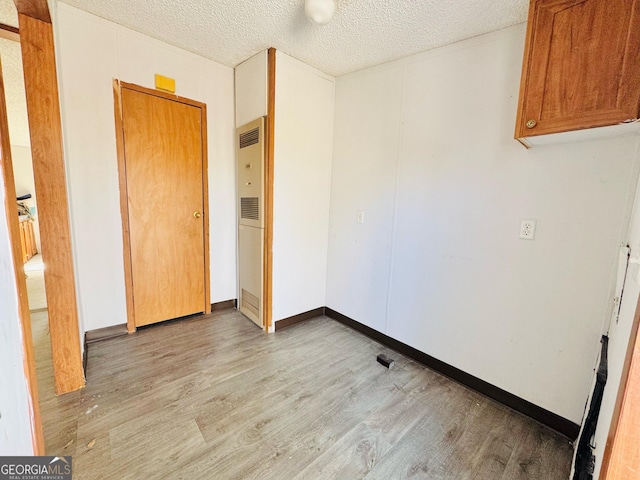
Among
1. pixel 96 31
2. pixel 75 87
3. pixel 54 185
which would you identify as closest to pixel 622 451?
pixel 54 185

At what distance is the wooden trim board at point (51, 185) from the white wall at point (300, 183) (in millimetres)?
1428

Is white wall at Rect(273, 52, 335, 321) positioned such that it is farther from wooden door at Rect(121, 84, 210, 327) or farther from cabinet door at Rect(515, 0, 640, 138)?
cabinet door at Rect(515, 0, 640, 138)

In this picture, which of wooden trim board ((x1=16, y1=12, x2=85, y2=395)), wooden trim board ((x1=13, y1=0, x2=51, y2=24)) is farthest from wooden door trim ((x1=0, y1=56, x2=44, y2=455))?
wooden trim board ((x1=13, y1=0, x2=51, y2=24))

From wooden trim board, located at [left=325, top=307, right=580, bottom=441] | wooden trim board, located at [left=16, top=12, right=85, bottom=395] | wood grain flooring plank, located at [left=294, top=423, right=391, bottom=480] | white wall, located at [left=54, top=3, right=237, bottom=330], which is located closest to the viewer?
wood grain flooring plank, located at [left=294, top=423, right=391, bottom=480]

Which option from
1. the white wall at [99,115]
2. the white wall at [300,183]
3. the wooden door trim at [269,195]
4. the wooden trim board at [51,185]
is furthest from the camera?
the white wall at [300,183]

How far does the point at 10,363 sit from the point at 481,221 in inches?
88.6

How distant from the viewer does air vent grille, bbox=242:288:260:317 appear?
2780 millimetres

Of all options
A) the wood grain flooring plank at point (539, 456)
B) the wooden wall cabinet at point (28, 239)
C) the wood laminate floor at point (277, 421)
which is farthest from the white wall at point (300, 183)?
the wooden wall cabinet at point (28, 239)

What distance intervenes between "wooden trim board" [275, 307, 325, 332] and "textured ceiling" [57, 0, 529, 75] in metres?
2.44

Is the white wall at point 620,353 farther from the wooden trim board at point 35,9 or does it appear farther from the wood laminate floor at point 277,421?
the wooden trim board at point 35,9

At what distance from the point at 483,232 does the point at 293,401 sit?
1.68 metres

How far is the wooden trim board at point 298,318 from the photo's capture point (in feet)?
9.04

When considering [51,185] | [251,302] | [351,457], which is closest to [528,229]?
[351,457]

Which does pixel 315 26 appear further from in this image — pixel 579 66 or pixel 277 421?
pixel 277 421
